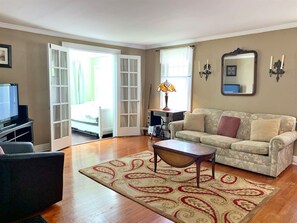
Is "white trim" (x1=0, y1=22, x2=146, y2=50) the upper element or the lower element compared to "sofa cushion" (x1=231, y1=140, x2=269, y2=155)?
upper

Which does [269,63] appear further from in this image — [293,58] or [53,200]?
[53,200]

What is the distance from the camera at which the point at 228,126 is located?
14.2 feet

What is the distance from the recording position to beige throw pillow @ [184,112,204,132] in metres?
4.70

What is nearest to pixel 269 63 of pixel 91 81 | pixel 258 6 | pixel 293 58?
pixel 293 58

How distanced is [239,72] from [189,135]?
1.59 m

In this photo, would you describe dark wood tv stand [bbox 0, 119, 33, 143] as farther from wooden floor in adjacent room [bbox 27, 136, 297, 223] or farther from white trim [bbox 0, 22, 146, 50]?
white trim [bbox 0, 22, 146, 50]

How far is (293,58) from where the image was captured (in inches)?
155

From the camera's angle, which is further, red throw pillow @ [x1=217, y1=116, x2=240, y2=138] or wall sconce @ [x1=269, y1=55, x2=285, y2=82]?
red throw pillow @ [x1=217, y1=116, x2=240, y2=138]

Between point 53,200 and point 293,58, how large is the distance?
416cm

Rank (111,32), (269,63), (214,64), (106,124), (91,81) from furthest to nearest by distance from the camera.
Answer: (91,81)
(106,124)
(214,64)
(111,32)
(269,63)

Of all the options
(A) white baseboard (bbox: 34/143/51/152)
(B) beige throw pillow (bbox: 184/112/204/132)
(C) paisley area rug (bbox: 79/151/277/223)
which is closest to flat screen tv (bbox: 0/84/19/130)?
(A) white baseboard (bbox: 34/143/51/152)

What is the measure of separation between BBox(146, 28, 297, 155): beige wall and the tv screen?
3.60m

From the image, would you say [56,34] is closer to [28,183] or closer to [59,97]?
[59,97]

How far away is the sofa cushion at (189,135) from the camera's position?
430 centimetres
